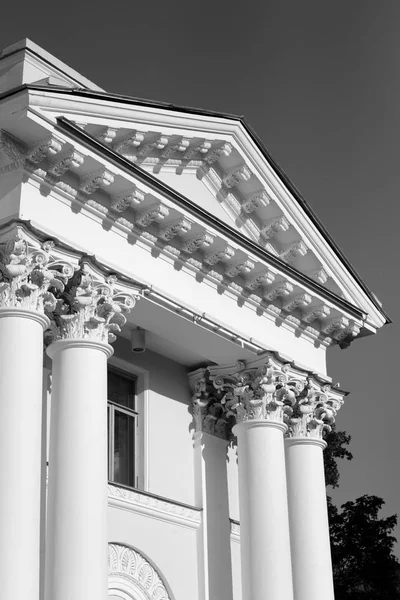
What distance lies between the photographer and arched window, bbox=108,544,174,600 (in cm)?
1844

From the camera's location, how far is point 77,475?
50.3ft

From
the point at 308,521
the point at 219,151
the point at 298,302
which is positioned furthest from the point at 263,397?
the point at 219,151

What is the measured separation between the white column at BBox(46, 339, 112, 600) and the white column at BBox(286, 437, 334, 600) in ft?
20.7

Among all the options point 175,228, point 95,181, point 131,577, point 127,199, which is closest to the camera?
point 95,181

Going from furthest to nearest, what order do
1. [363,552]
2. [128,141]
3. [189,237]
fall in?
[363,552] < [189,237] < [128,141]

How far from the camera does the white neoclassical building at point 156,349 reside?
1524 centimetres

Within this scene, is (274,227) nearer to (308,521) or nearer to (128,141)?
(128,141)

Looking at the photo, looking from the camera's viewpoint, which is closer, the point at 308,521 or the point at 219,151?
the point at 219,151

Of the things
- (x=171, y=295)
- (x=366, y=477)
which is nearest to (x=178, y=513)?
(x=171, y=295)

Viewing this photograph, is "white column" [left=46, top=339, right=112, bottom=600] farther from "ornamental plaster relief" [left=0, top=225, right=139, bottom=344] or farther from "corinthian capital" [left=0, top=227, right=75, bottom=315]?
"corinthian capital" [left=0, top=227, right=75, bottom=315]

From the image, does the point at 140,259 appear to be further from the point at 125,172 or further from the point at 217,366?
the point at 217,366

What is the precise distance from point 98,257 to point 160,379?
4.57 metres

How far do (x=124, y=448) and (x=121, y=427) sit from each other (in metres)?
0.39

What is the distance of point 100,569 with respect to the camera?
593 inches
